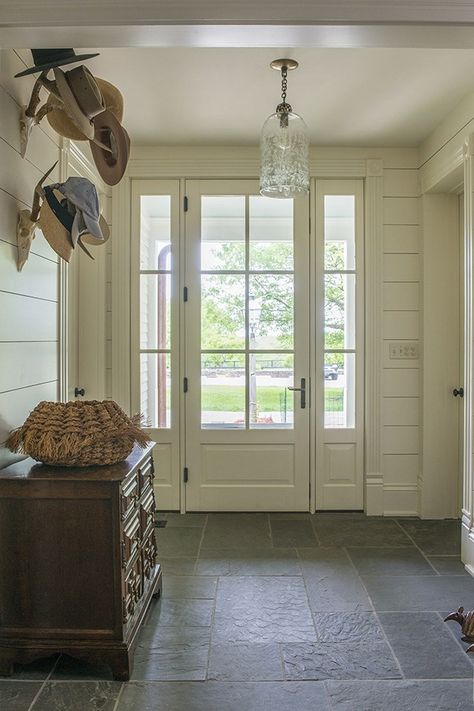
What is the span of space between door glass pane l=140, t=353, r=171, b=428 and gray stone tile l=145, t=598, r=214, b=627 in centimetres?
147

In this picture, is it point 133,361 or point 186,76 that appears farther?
point 133,361

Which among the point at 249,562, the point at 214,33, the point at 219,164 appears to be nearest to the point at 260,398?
the point at 249,562

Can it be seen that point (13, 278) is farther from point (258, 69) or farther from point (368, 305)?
point (368, 305)

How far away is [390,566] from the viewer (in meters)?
2.95

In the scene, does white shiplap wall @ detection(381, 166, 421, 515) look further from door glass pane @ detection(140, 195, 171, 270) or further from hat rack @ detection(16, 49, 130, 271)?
hat rack @ detection(16, 49, 130, 271)

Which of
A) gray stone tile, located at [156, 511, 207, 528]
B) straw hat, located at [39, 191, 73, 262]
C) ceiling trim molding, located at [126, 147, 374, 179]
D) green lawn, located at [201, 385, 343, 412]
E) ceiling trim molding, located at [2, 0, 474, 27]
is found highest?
ceiling trim molding, located at [126, 147, 374, 179]

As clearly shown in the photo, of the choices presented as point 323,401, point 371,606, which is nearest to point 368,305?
point 323,401

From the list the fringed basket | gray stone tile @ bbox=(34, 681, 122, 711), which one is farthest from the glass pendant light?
gray stone tile @ bbox=(34, 681, 122, 711)

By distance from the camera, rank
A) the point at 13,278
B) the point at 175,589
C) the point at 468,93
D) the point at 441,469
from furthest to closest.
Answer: the point at 441,469 → the point at 468,93 → the point at 175,589 → the point at 13,278

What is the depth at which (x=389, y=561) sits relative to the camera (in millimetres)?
3016

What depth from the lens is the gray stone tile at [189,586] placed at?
2631 mm

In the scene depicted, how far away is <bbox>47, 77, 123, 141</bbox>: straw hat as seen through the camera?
2.23m

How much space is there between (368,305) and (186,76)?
1.88 m

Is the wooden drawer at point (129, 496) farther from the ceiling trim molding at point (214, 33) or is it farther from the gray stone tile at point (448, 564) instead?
the gray stone tile at point (448, 564)
